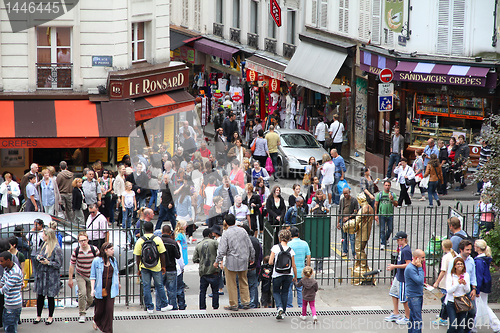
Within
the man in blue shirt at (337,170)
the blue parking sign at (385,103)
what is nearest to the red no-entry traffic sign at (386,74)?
the blue parking sign at (385,103)

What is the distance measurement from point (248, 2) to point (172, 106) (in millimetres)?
13229

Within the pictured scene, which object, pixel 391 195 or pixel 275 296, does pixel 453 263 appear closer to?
pixel 275 296

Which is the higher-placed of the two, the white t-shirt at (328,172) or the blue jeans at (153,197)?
the white t-shirt at (328,172)

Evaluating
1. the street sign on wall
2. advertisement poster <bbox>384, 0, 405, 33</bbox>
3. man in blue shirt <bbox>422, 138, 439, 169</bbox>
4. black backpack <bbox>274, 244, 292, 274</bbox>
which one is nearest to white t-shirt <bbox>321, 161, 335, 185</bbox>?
man in blue shirt <bbox>422, 138, 439, 169</bbox>

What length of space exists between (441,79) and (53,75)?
38.3ft

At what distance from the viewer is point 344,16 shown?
98.4ft

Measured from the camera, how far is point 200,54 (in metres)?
42.5

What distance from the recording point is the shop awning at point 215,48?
3791 centimetres

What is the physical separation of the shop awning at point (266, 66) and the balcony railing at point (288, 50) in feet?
2.14

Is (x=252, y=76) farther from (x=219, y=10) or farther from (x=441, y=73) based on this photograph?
(x=441, y=73)

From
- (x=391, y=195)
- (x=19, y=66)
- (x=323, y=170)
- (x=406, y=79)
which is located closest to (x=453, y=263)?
(x=391, y=195)

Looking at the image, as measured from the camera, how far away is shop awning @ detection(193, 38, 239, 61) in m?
37.9

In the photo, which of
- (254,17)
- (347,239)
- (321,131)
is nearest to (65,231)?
(347,239)

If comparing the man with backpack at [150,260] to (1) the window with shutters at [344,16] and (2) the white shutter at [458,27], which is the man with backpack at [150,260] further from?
(1) the window with shutters at [344,16]
